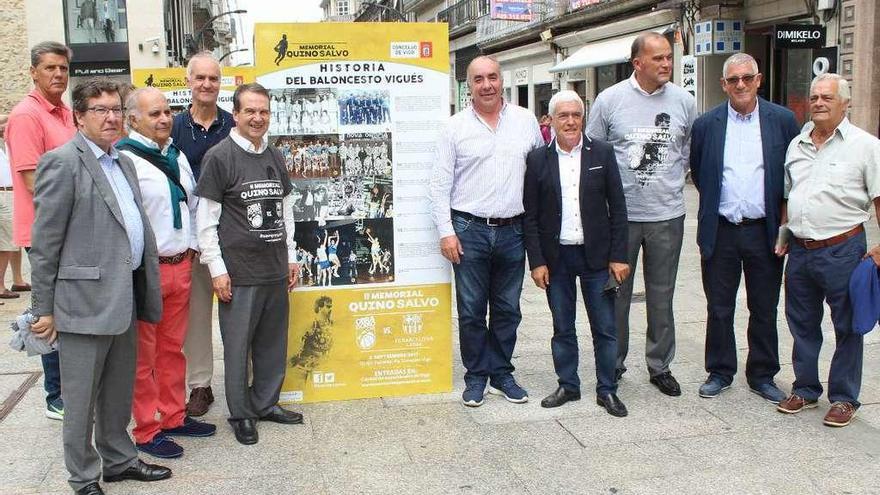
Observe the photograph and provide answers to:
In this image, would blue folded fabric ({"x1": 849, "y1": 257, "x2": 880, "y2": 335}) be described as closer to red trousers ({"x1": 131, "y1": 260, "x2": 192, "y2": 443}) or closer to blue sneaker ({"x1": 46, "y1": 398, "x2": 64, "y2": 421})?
red trousers ({"x1": 131, "y1": 260, "x2": 192, "y2": 443})

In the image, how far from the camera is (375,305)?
503 cm

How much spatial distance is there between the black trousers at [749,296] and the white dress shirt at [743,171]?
0.31 feet

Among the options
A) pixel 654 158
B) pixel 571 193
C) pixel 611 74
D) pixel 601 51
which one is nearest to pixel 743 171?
pixel 654 158

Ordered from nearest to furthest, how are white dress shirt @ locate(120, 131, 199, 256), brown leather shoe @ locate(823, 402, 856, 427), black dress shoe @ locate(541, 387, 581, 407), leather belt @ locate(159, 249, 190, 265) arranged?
white dress shirt @ locate(120, 131, 199, 256) < leather belt @ locate(159, 249, 190, 265) < brown leather shoe @ locate(823, 402, 856, 427) < black dress shoe @ locate(541, 387, 581, 407)

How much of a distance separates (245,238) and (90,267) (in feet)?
3.09

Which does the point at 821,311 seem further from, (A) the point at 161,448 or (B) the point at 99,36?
(B) the point at 99,36

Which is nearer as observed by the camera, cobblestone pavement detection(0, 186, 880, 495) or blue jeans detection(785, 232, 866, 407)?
cobblestone pavement detection(0, 186, 880, 495)

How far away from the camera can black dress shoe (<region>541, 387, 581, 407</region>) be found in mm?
4828

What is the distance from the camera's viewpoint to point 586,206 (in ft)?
15.2

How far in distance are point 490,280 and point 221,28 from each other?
203 feet

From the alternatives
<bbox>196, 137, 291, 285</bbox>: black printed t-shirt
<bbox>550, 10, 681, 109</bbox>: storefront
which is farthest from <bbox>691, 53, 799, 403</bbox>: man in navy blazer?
<bbox>550, 10, 681, 109</bbox>: storefront

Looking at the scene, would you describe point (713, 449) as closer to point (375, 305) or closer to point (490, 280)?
point (490, 280)

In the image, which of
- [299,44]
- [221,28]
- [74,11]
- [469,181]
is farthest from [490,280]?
[221,28]

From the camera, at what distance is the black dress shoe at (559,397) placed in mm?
4828
